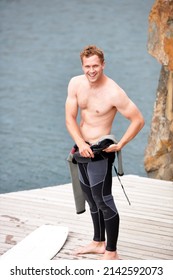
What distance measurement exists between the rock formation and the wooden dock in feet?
2.35

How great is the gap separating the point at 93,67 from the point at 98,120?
0.33 m

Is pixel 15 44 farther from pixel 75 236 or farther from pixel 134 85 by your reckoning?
pixel 75 236

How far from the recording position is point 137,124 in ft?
12.2

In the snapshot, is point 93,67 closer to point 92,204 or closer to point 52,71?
point 92,204

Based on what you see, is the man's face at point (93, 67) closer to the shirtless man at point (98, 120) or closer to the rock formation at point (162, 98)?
the shirtless man at point (98, 120)

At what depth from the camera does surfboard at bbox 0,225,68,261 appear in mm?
4141

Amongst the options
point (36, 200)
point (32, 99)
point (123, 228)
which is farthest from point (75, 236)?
point (32, 99)

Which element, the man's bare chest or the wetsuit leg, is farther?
the wetsuit leg

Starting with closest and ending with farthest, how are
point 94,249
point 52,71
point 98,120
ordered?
point 98,120, point 94,249, point 52,71

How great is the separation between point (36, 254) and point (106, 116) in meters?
1.11

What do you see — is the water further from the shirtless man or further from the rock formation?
the shirtless man

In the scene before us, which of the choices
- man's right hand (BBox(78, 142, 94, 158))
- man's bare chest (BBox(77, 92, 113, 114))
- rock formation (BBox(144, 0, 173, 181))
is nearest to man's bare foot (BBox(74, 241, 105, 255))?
man's right hand (BBox(78, 142, 94, 158))

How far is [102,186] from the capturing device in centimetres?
379

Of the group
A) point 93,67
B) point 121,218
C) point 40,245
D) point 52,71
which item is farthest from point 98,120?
point 52,71
